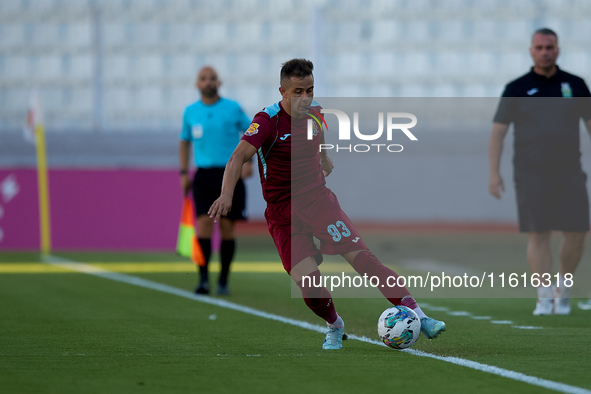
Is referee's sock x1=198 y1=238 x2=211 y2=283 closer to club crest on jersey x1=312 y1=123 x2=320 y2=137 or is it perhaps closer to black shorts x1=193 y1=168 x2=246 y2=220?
black shorts x1=193 y1=168 x2=246 y2=220

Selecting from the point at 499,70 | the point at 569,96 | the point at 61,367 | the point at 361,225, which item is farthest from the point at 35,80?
the point at 61,367

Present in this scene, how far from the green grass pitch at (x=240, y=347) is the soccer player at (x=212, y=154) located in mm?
438

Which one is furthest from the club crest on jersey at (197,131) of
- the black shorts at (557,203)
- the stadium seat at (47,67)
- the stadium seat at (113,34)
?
the stadium seat at (47,67)

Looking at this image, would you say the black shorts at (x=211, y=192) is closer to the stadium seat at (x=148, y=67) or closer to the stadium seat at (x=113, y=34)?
the stadium seat at (x=148, y=67)

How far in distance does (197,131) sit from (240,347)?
355 centimetres

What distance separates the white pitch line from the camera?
3763 mm

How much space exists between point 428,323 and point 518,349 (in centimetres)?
61

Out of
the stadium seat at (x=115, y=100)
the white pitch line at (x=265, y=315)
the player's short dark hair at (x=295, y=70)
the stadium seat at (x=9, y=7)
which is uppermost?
the stadium seat at (x=9, y=7)

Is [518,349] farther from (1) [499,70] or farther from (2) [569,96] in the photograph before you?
(1) [499,70]

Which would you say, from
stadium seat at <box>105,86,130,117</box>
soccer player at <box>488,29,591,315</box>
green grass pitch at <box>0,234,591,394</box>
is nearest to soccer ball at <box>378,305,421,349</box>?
green grass pitch at <box>0,234,591,394</box>

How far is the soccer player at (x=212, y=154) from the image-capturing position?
26.2 ft

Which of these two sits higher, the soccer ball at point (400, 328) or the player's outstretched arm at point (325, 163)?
the player's outstretched arm at point (325, 163)

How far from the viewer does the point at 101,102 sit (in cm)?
2028

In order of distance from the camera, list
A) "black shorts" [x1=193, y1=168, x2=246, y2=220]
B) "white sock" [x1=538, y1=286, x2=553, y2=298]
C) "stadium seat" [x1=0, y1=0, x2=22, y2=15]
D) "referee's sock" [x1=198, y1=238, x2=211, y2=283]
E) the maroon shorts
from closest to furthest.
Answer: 1. the maroon shorts
2. "white sock" [x1=538, y1=286, x2=553, y2=298]
3. "black shorts" [x1=193, y1=168, x2=246, y2=220]
4. "referee's sock" [x1=198, y1=238, x2=211, y2=283]
5. "stadium seat" [x1=0, y1=0, x2=22, y2=15]
